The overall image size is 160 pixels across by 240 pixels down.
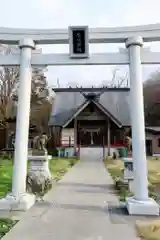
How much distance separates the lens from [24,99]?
22.0ft

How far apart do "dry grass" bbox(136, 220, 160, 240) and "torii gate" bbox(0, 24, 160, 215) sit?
0.83 m

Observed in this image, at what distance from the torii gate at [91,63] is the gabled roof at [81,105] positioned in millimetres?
20325

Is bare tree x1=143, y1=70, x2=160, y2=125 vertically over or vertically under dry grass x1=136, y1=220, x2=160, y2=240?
over

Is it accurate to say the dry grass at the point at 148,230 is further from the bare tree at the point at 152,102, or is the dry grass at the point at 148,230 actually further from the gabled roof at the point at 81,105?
the bare tree at the point at 152,102

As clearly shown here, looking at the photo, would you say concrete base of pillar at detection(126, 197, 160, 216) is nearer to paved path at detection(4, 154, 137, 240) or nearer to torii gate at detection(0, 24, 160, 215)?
torii gate at detection(0, 24, 160, 215)

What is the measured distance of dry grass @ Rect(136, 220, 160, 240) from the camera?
4.53 metres

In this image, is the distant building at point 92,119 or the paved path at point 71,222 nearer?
the paved path at point 71,222

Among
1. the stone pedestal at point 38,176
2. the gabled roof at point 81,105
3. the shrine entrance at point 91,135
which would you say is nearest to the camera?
the stone pedestal at point 38,176

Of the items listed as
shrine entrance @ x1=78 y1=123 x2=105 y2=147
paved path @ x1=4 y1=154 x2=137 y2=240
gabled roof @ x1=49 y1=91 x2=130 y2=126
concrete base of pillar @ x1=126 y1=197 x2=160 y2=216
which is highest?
gabled roof @ x1=49 y1=91 x2=130 y2=126

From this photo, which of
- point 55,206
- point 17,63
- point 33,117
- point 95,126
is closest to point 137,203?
point 55,206

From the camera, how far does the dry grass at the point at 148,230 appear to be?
4527mm

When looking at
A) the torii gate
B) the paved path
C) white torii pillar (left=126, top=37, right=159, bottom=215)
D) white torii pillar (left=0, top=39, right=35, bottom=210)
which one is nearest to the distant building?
the paved path

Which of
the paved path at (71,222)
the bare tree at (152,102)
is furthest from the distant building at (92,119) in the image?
the paved path at (71,222)

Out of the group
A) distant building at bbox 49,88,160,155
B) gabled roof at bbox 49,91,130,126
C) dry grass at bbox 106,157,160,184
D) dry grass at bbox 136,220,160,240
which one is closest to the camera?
dry grass at bbox 136,220,160,240
